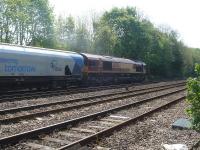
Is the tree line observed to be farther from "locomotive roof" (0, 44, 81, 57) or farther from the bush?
the bush

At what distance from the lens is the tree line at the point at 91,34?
46406 millimetres

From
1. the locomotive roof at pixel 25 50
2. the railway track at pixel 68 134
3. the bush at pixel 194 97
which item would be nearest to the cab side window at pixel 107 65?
the locomotive roof at pixel 25 50

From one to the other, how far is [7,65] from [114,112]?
9.03 metres

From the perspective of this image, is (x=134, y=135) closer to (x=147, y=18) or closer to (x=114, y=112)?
(x=114, y=112)

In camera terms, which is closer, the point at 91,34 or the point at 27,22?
the point at 27,22

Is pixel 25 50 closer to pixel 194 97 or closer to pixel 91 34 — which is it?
pixel 194 97

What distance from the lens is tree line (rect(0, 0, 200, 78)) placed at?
46406 millimetres

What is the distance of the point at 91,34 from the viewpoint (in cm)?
6625

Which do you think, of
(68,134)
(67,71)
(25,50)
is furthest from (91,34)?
(68,134)

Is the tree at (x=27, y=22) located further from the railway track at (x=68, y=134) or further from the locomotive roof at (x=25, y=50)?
the railway track at (x=68, y=134)

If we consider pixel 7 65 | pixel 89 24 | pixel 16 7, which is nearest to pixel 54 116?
pixel 7 65

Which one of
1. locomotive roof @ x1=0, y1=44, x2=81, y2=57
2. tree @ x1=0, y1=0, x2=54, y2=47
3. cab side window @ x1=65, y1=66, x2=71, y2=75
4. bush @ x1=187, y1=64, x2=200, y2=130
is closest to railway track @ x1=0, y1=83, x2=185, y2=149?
bush @ x1=187, y1=64, x2=200, y2=130

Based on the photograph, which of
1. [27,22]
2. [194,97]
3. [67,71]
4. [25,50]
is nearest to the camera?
[194,97]

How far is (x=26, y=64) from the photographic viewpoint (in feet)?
75.4
